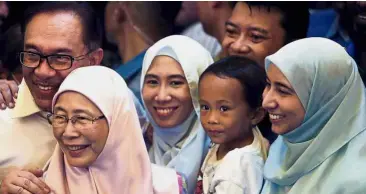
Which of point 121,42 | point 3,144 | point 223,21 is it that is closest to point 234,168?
point 3,144

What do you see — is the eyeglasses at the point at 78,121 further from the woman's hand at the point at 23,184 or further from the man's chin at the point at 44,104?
the man's chin at the point at 44,104

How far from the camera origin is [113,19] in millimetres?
4203

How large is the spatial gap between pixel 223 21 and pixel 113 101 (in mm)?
1409

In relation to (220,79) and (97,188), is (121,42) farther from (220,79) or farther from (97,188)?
(97,188)

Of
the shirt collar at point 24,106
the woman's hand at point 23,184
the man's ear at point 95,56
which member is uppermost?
the man's ear at point 95,56

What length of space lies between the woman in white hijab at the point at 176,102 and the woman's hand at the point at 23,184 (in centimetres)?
59

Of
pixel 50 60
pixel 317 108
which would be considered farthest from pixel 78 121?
pixel 317 108

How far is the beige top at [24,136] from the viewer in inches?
117

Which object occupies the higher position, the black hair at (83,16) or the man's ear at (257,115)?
the black hair at (83,16)

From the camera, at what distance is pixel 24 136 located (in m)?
3.00

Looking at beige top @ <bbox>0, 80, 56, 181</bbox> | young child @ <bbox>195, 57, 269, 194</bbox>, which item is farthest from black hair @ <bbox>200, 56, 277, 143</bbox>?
beige top @ <bbox>0, 80, 56, 181</bbox>

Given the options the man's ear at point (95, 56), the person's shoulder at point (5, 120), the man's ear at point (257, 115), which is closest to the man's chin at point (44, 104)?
the person's shoulder at point (5, 120)

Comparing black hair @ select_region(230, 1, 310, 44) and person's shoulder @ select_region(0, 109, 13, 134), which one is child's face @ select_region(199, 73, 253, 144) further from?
person's shoulder @ select_region(0, 109, 13, 134)

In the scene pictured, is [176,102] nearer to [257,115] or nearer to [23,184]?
[257,115]
